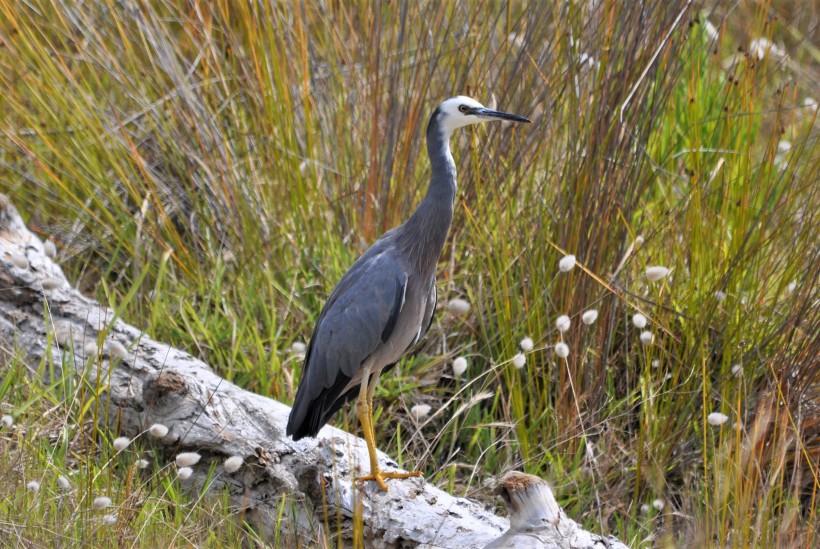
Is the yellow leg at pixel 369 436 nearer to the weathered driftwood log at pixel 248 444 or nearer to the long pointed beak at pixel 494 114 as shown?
the weathered driftwood log at pixel 248 444

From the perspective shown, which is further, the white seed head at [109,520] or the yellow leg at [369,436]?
the yellow leg at [369,436]

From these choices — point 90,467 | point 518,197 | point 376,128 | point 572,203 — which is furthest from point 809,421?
point 90,467

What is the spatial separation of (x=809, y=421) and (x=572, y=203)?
3.29ft

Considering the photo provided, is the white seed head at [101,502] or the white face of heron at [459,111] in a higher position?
the white face of heron at [459,111]

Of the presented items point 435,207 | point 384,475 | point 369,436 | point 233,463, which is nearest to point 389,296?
point 435,207

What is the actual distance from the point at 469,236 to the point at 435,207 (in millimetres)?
743

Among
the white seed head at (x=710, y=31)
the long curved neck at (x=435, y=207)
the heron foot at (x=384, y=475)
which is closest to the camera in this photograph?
the heron foot at (x=384, y=475)

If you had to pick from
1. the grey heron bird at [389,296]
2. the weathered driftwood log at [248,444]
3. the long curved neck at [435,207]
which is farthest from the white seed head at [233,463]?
the long curved neck at [435,207]

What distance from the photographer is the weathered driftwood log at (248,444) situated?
2412 mm

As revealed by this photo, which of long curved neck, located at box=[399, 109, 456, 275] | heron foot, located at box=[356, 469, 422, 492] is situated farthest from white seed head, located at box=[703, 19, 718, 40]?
heron foot, located at box=[356, 469, 422, 492]

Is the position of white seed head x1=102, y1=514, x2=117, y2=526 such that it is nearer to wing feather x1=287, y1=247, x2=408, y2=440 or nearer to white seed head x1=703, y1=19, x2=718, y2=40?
wing feather x1=287, y1=247, x2=408, y2=440

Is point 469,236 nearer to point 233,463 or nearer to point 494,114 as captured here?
point 494,114

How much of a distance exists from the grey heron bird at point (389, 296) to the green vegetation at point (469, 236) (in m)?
0.27

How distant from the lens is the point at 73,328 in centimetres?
316
